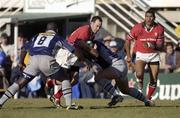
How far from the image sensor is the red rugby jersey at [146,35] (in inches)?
720

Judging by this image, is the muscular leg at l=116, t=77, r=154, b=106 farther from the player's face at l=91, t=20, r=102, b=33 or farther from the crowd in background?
the crowd in background

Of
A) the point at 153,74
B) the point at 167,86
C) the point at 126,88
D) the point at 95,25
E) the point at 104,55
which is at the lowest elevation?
the point at 167,86

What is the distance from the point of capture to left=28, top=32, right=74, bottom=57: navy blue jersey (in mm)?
15617

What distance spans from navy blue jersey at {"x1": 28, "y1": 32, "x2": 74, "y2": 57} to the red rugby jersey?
3067 mm

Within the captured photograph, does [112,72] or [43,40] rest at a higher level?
[43,40]

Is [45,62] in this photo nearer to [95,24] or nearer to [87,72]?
[95,24]

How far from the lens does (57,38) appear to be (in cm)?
1566

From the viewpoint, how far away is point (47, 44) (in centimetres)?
1568

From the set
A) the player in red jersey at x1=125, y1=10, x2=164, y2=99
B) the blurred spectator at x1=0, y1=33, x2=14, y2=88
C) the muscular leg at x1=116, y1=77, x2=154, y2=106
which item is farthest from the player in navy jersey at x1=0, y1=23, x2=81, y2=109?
the blurred spectator at x1=0, y1=33, x2=14, y2=88

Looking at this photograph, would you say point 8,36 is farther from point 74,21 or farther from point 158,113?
point 158,113

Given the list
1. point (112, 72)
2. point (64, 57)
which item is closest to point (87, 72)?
point (112, 72)

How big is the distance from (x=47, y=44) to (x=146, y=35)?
3.42m

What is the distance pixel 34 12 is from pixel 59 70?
40.6 feet

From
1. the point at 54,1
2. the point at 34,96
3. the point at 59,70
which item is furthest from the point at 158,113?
the point at 54,1
